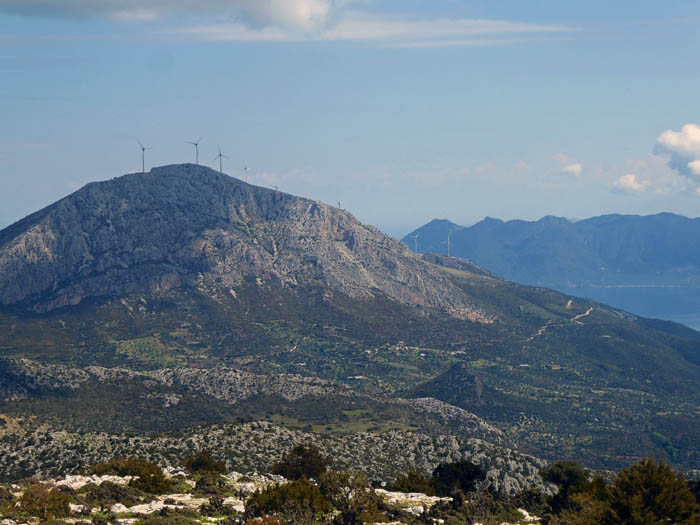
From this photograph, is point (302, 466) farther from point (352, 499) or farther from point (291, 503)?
point (291, 503)

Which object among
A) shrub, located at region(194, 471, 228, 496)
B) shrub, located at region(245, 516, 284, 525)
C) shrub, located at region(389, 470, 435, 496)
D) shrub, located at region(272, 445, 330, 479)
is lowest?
shrub, located at region(389, 470, 435, 496)

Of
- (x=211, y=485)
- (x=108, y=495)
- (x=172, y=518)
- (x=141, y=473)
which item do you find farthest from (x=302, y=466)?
(x=172, y=518)

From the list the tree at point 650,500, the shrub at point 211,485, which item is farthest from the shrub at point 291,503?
the tree at point 650,500

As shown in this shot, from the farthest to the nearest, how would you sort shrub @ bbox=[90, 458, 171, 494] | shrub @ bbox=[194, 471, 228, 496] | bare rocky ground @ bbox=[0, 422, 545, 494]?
1. bare rocky ground @ bbox=[0, 422, 545, 494]
2. shrub @ bbox=[194, 471, 228, 496]
3. shrub @ bbox=[90, 458, 171, 494]

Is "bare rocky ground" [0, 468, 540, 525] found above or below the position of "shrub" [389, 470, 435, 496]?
above

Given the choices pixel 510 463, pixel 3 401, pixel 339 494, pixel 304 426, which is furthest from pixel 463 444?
pixel 3 401

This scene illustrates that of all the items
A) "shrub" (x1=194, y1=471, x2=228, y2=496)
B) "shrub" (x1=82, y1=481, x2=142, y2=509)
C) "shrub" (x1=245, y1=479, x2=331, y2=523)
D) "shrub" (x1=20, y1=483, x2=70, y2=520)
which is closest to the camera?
"shrub" (x1=20, y1=483, x2=70, y2=520)

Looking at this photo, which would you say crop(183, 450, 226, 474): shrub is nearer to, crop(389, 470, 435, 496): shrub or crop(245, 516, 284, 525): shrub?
crop(389, 470, 435, 496): shrub

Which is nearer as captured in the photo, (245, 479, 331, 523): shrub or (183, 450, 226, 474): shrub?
(245, 479, 331, 523): shrub

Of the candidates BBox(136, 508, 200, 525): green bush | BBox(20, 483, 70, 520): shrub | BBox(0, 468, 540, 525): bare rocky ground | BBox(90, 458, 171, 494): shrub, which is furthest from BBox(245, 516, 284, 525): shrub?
BBox(90, 458, 171, 494): shrub
